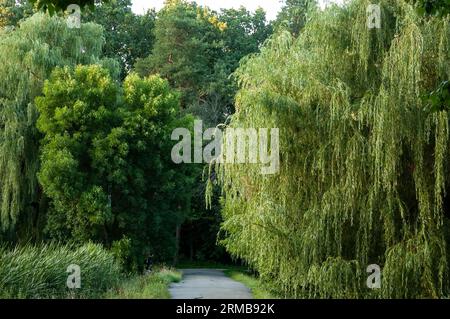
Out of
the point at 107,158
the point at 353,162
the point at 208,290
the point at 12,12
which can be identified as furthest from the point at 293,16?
the point at 353,162

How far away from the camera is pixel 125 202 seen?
22672mm

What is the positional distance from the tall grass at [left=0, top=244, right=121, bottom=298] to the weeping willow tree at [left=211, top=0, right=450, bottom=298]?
3.00 m

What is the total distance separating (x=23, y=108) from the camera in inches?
861

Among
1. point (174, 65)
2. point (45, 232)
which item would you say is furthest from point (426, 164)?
point (174, 65)

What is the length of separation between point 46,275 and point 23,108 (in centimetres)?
1187

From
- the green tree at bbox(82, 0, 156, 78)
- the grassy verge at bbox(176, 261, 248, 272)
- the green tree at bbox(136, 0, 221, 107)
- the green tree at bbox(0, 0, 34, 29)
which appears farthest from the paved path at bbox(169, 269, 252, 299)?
the green tree at bbox(82, 0, 156, 78)

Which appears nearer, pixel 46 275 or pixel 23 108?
pixel 46 275

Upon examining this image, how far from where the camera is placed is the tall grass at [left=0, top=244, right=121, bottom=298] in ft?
34.1

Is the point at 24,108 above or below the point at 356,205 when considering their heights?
above

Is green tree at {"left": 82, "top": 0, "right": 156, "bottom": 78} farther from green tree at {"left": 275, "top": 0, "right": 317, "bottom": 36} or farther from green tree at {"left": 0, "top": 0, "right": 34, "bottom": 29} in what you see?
green tree at {"left": 275, "top": 0, "right": 317, "bottom": 36}

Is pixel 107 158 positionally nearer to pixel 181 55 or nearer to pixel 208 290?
pixel 208 290

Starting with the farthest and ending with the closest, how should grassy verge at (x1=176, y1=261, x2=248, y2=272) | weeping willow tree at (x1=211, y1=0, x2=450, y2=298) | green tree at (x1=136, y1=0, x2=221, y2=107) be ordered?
green tree at (x1=136, y1=0, x2=221, y2=107) < grassy verge at (x1=176, y1=261, x2=248, y2=272) < weeping willow tree at (x1=211, y1=0, x2=450, y2=298)
